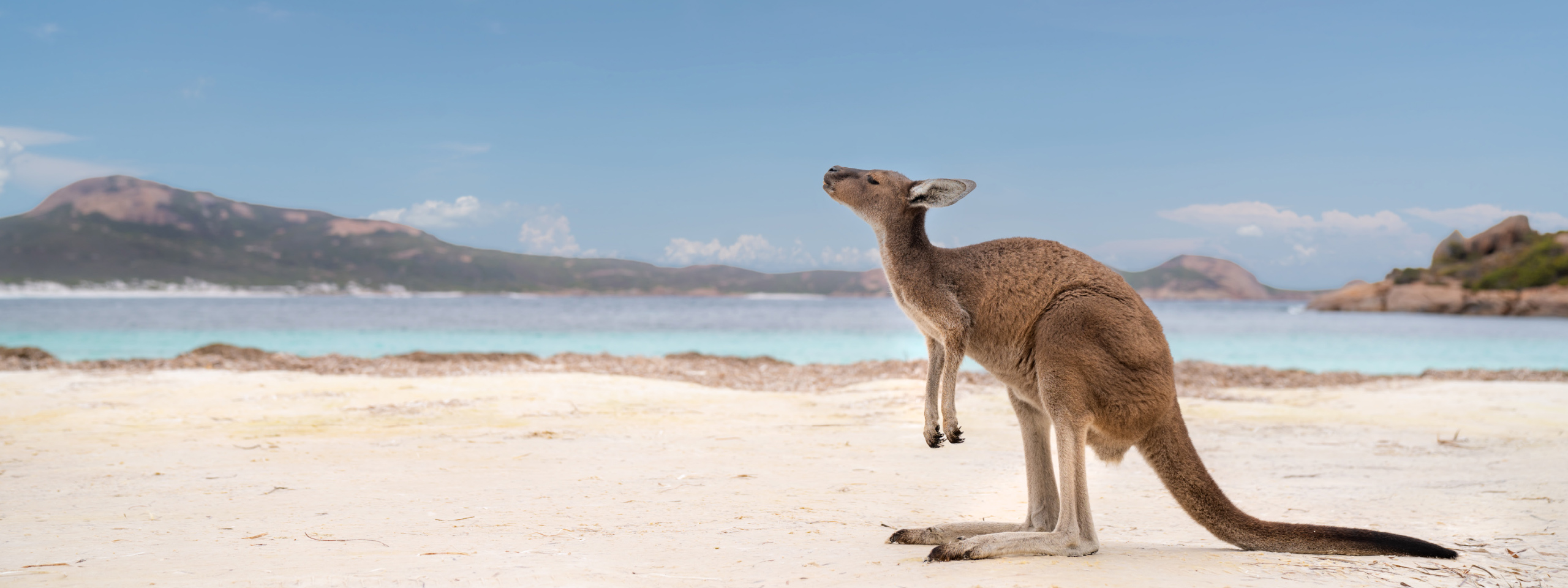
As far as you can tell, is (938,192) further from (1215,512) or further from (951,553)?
(1215,512)

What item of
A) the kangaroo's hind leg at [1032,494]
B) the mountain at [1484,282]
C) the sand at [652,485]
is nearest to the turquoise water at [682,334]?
the mountain at [1484,282]

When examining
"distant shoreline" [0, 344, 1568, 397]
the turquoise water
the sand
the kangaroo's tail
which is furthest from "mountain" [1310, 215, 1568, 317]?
the kangaroo's tail

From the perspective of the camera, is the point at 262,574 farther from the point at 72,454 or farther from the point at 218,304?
the point at 218,304

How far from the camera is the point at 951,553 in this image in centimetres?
338

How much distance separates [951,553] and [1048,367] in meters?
0.85

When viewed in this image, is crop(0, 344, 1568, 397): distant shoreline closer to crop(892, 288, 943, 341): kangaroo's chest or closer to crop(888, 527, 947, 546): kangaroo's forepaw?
A: crop(888, 527, 947, 546): kangaroo's forepaw

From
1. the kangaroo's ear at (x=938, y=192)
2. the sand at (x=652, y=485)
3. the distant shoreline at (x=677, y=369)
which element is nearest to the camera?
the sand at (x=652, y=485)

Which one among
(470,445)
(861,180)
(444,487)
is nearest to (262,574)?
(444,487)

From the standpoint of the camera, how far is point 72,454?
249 inches

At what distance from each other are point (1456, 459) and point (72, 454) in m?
10.9

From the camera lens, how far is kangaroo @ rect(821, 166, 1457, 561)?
344 centimetres

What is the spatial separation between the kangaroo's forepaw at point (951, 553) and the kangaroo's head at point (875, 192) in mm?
1454

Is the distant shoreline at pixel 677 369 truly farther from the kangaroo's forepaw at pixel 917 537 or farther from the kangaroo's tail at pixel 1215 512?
the kangaroo's tail at pixel 1215 512

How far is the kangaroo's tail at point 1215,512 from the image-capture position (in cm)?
356
